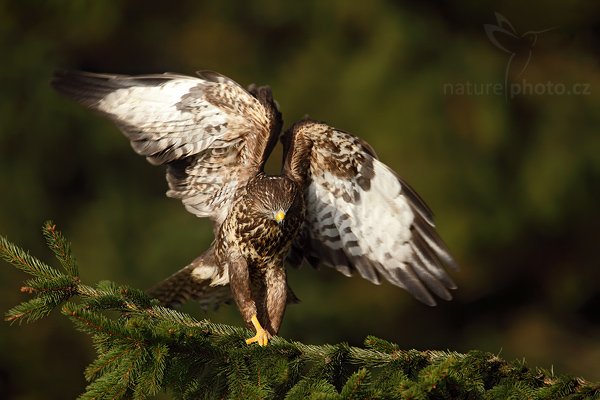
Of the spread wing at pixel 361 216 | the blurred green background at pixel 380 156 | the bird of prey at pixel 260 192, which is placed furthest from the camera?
the blurred green background at pixel 380 156

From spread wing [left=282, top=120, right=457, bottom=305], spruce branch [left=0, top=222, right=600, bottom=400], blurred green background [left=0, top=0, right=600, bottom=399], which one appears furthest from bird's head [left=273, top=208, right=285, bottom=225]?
blurred green background [left=0, top=0, right=600, bottom=399]

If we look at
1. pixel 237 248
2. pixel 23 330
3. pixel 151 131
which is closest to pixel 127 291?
pixel 237 248

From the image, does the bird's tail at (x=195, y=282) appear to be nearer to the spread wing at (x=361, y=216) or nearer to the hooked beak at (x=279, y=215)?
the spread wing at (x=361, y=216)

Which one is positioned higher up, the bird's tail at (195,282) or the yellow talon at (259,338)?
the yellow talon at (259,338)

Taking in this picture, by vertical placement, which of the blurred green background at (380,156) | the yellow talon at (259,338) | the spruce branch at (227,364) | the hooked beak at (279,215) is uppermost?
the spruce branch at (227,364)

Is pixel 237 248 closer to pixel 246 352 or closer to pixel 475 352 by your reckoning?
pixel 246 352

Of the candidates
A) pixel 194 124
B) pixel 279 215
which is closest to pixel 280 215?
pixel 279 215

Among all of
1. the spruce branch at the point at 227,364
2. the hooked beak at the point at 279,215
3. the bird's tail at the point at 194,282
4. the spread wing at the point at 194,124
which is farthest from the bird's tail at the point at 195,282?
the spruce branch at the point at 227,364

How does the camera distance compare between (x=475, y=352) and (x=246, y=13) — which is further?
(x=246, y=13)
